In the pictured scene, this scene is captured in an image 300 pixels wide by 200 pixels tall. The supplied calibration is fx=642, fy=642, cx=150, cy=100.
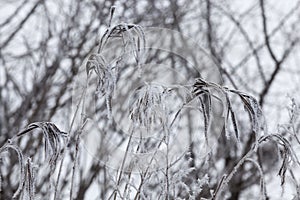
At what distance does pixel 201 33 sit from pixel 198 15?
0.14 m

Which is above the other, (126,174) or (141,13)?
(141,13)

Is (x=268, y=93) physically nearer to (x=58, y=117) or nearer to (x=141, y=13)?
(x=141, y=13)

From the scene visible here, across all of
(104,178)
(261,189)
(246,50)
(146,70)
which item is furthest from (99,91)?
(246,50)

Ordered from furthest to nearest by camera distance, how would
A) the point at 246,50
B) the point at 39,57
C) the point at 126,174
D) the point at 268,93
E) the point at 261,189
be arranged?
the point at 246,50
the point at 268,93
the point at 39,57
the point at 126,174
the point at 261,189

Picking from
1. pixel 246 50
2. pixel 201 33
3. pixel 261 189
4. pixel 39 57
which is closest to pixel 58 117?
pixel 39 57

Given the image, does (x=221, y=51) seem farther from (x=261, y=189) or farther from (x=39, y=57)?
(x=261, y=189)

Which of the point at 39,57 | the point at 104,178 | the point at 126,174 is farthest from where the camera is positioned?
the point at 39,57

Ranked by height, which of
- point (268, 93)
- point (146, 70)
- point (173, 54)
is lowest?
point (146, 70)

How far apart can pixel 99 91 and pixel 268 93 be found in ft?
13.2

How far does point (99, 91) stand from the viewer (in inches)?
45.2

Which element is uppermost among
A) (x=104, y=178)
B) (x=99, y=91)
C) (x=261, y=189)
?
(x=104, y=178)

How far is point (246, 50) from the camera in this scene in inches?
223

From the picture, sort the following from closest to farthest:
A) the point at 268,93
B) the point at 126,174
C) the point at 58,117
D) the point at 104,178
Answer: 1. the point at 126,174
2. the point at 104,178
3. the point at 58,117
4. the point at 268,93

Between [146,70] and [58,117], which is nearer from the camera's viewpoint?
[146,70]
